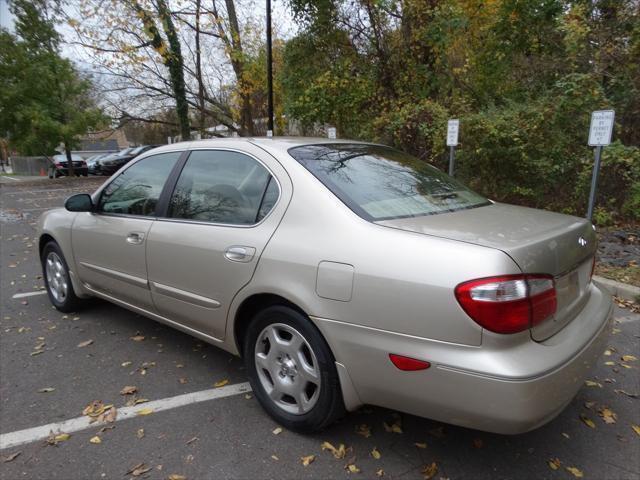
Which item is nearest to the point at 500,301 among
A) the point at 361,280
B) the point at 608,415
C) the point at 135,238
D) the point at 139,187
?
the point at 361,280

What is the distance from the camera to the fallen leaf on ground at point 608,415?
2.72m

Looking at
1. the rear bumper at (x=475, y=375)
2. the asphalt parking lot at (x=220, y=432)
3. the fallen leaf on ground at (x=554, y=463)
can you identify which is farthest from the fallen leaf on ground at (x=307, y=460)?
the fallen leaf on ground at (x=554, y=463)

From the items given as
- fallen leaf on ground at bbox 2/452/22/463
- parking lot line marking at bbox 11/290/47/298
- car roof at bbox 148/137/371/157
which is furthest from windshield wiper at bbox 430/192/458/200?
parking lot line marking at bbox 11/290/47/298

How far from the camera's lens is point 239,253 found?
266cm

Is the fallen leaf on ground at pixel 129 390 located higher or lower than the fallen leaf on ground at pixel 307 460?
lower

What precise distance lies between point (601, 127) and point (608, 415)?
11.8ft

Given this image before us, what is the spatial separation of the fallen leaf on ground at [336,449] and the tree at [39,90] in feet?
65.4

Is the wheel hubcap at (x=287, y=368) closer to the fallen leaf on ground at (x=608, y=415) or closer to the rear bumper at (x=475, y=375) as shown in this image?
the rear bumper at (x=475, y=375)

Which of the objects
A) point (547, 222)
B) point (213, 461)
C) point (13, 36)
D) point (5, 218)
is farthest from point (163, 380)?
point (13, 36)

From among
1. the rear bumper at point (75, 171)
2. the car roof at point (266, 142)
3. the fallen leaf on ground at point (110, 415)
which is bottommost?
the fallen leaf on ground at point (110, 415)

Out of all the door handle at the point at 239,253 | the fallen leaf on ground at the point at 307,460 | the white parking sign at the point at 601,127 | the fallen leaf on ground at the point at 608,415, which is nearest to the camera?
the fallen leaf on ground at the point at 307,460

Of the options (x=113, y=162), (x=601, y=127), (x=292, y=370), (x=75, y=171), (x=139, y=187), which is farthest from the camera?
(x=113, y=162)

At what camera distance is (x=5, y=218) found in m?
11.4

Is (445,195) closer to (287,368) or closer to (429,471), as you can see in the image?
(287,368)
